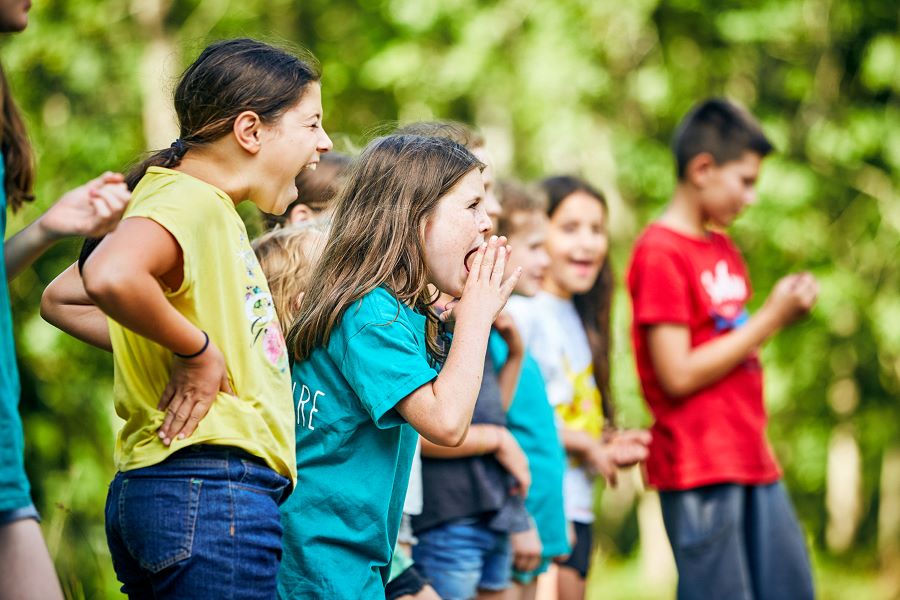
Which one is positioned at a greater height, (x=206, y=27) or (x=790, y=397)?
(x=206, y=27)

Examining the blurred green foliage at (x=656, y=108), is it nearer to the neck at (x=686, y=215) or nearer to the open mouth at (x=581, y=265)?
the open mouth at (x=581, y=265)

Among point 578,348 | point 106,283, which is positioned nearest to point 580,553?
point 578,348

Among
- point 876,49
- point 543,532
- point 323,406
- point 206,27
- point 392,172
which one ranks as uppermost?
point 206,27

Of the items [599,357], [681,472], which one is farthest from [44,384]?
[681,472]

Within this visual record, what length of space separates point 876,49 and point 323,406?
20.2 feet

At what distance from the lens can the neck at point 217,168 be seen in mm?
2312

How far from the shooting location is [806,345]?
8.07m

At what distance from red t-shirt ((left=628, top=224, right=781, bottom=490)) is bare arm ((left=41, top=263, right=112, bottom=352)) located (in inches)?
81.2

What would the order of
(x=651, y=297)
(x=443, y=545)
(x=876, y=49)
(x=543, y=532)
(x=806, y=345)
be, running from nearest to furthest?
1. (x=443, y=545)
2. (x=543, y=532)
3. (x=651, y=297)
4. (x=876, y=49)
5. (x=806, y=345)

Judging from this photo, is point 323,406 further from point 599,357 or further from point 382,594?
point 599,357

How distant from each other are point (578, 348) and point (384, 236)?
6.23ft

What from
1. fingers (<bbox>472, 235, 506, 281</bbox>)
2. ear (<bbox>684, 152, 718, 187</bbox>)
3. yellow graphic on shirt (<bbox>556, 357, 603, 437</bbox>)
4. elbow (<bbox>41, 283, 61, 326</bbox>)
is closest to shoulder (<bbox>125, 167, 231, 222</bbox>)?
elbow (<bbox>41, 283, 61, 326</bbox>)

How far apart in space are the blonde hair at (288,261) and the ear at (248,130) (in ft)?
1.75

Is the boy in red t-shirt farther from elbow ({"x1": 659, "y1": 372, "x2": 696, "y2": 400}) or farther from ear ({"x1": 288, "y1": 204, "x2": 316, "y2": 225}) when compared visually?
ear ({"x1": 288, "y1": 204, "x2": 316, "y2": 225})
